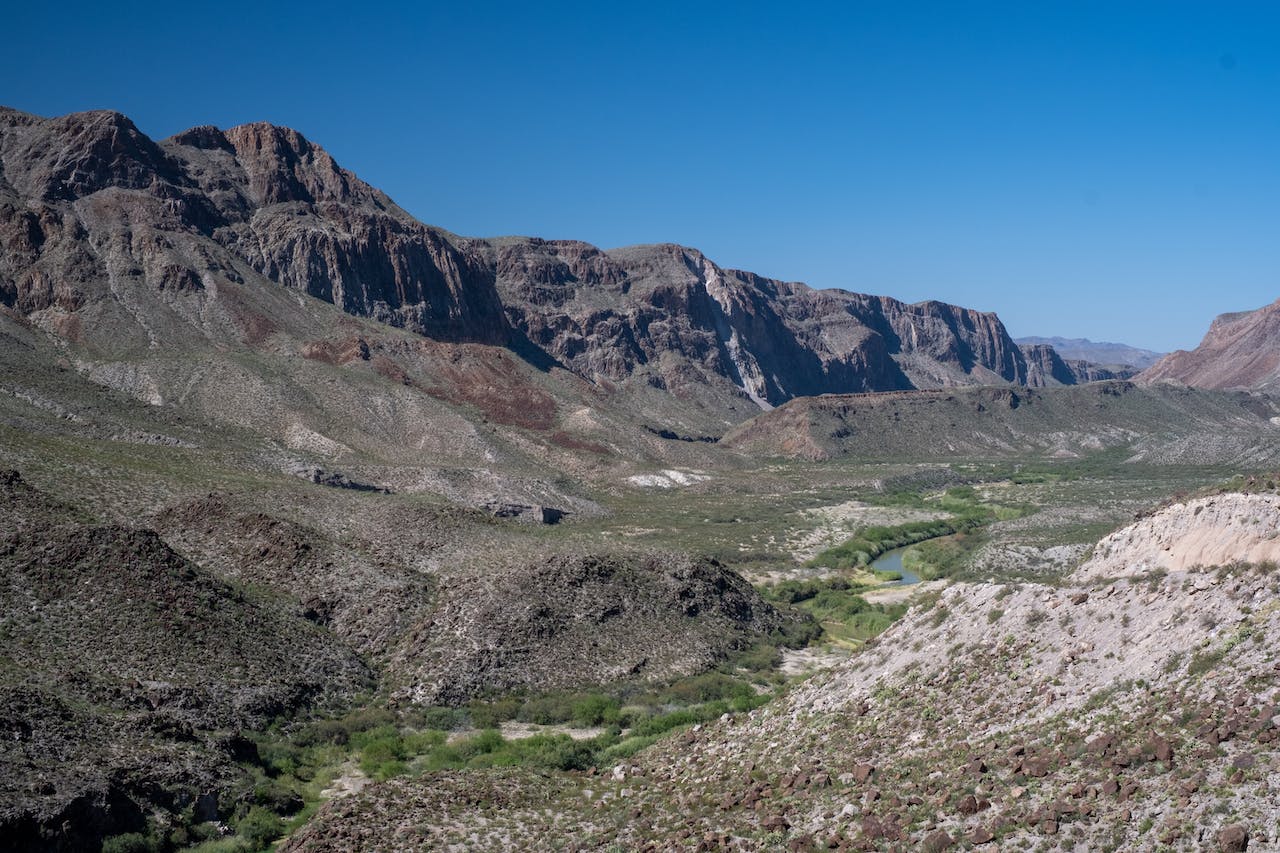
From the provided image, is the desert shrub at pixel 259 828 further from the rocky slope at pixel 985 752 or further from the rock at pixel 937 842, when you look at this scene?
the rock at pixel 937 842

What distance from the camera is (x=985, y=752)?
20.8 meters

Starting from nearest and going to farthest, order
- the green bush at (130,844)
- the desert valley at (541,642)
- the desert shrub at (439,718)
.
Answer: the desert valley at (541,642), the green bush at (130,844), the desert shrub at (439,718)

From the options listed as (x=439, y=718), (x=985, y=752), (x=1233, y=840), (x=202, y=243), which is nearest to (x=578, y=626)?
(x=439, y=718)

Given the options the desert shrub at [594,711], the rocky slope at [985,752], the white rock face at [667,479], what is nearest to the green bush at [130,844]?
the rocky slope at [985,752]

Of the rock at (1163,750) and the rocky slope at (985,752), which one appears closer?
the rocky slope at (985,752)

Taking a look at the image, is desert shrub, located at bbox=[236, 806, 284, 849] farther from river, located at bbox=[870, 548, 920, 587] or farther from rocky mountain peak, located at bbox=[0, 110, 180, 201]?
rocky mountain peak, located at bbox=[0, 110, 180, 201]

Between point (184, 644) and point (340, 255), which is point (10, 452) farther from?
point (340, 255)

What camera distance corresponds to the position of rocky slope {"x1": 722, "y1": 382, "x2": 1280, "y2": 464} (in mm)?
166500

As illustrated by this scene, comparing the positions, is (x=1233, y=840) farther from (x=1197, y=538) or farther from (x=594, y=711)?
(x=594, y=711)

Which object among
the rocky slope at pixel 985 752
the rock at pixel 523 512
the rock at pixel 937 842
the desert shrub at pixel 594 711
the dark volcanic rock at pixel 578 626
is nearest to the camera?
the rocky slope at pixel 985 752

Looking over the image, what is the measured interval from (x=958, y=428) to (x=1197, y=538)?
160403mm

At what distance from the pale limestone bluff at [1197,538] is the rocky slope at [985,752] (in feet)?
0.44

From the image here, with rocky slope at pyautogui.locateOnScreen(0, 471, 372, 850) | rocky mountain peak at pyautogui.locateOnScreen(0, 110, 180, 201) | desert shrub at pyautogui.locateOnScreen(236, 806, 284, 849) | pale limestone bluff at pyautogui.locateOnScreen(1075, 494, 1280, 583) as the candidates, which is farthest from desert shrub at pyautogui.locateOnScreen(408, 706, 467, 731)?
rocky mountain peak at pyautogui.locateOnScreen(0, 110, 180, 201)

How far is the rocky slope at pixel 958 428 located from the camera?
6555 inches
